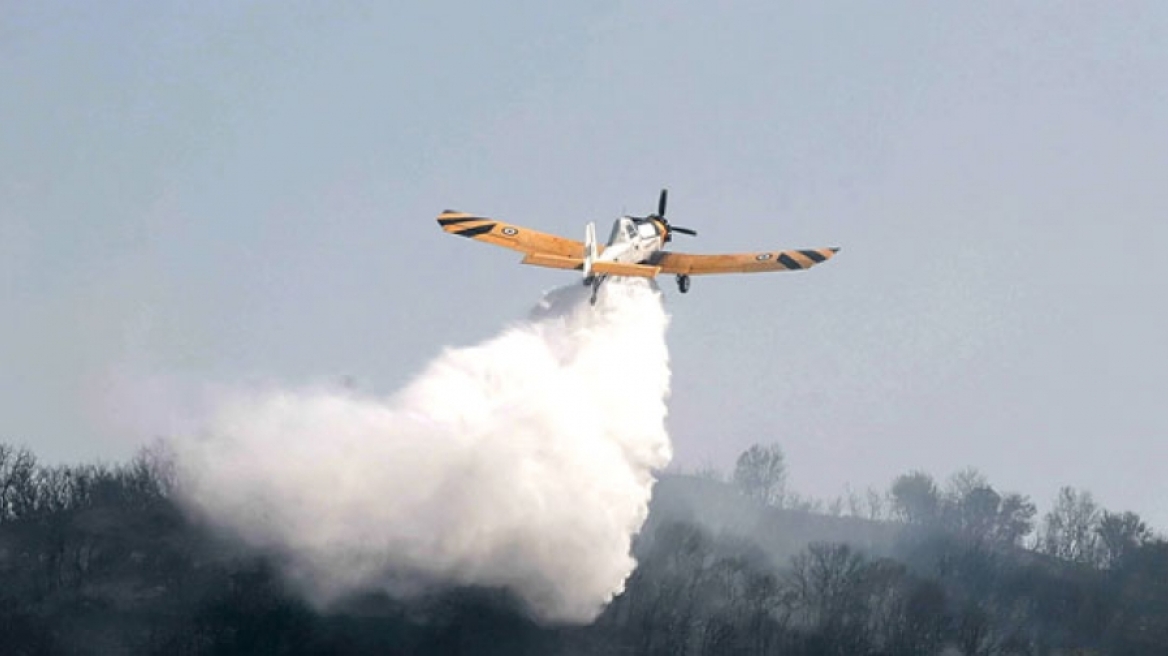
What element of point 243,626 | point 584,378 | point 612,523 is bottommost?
point 243,626

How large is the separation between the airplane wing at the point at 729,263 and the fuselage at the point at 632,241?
0.76m

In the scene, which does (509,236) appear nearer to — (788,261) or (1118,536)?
(788,261)

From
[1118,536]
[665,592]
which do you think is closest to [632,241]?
[665,592]

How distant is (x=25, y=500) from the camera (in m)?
116

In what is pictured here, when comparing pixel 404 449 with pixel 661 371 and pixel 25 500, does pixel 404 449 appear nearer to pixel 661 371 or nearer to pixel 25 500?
pixel 661 371

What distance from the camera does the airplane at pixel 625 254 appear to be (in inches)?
3268

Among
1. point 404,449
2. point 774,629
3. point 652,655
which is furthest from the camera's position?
point 774,629

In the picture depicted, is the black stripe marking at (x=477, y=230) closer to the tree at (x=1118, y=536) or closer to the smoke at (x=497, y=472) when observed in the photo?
the smoke at (x=497, y=472)

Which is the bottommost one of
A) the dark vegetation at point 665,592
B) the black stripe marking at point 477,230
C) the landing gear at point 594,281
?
the dark vegetation at point 665,592

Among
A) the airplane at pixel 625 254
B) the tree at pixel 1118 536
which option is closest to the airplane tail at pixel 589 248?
the airplane at pixel 625 254

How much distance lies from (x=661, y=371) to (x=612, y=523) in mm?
7775

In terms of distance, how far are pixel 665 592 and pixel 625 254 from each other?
148 ft

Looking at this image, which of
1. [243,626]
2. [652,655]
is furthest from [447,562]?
[652,655]

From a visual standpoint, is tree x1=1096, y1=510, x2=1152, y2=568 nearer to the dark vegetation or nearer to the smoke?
the dark vegetation
